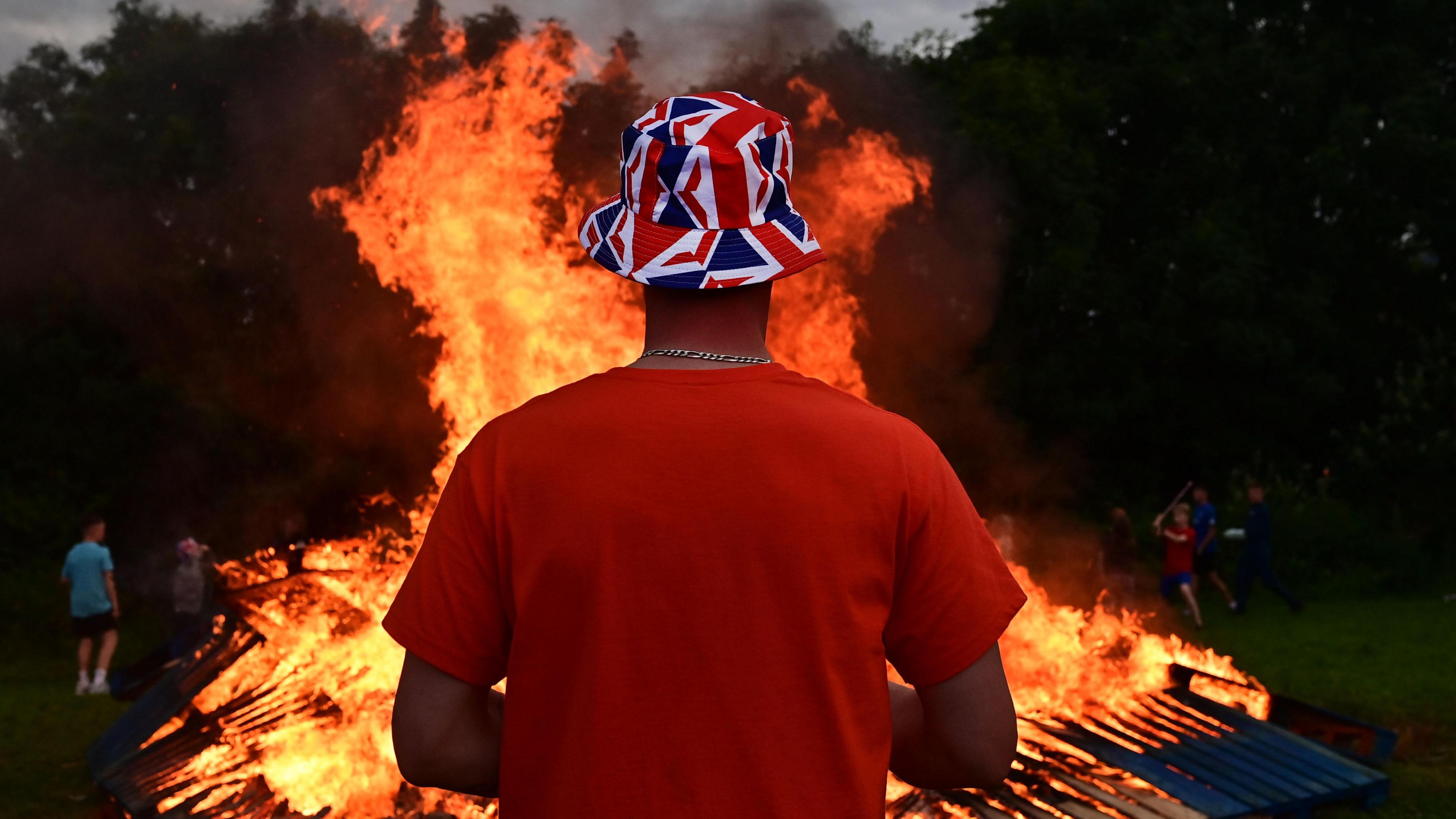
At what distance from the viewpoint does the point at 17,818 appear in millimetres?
7531

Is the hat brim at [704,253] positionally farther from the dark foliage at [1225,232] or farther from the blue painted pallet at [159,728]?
the dark foliage at [1225,232]

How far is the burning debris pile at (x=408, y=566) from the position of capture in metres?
6.72

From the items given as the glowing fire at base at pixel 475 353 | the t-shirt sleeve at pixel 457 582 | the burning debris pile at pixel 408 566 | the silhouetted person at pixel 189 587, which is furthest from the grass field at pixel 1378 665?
the silhouetted person at pixel 189 587

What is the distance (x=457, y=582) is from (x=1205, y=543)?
15.5 metres

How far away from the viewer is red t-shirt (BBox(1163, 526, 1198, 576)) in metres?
13.8

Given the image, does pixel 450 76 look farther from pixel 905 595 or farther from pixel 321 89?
pixel 905 595

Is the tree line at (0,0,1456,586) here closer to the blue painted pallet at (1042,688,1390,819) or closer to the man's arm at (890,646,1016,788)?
the blue painted pallet at (1042,688,1390,819)

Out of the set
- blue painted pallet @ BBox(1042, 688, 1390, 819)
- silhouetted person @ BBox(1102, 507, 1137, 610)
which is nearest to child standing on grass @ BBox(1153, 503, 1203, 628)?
silhouetted person @ BBox(1102, 507, 1137, 610)

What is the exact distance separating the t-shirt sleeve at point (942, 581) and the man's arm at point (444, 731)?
64 cm

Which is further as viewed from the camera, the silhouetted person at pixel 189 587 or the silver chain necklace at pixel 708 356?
the silhouetted person at pixel 189 587

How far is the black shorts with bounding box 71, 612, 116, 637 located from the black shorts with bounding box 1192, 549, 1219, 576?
1265cm

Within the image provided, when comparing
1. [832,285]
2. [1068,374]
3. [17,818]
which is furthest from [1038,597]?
[1068,374]

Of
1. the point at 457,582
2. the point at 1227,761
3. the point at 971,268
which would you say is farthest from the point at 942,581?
the point at 971,268

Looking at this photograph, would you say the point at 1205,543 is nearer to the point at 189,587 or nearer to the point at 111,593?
the point at 189,587
